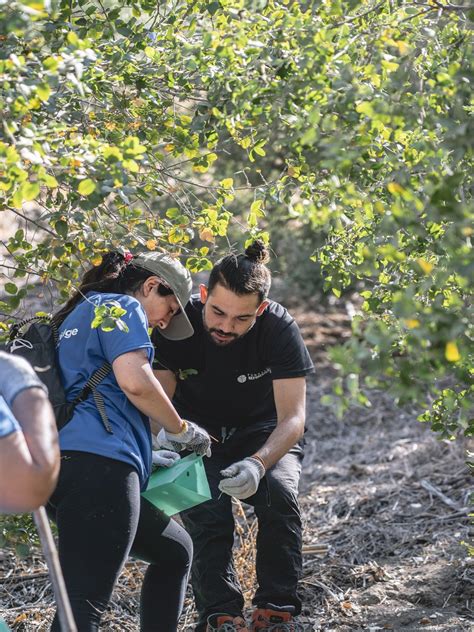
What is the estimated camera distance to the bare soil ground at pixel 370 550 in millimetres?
4309

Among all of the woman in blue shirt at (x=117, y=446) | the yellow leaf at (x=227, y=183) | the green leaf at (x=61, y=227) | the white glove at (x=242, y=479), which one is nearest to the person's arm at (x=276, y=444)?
the white glove at (x=242, y=479)

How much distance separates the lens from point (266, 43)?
3119mm

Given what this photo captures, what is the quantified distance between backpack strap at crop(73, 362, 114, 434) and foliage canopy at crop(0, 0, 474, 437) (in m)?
0.42

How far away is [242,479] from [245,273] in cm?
81

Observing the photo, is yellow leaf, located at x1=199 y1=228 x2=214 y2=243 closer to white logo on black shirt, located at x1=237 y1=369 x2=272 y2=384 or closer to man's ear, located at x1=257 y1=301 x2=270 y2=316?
man's ear, located at x1=257 y1=301 x2=270 y2=316

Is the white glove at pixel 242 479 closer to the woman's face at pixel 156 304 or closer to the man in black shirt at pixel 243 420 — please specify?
the man in black shirt at pixel 243 420

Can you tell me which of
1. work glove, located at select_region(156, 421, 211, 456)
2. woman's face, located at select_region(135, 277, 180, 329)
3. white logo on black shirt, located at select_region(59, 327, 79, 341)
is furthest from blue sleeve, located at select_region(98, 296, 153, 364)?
work glove, located at select_region(156, 421, 211, 456)

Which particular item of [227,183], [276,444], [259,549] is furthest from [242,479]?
[227,183]

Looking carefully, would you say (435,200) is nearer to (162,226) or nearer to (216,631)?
(162,226)

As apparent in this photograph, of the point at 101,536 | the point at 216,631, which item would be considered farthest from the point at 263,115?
the point at 216,631

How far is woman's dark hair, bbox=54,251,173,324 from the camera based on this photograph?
3.46m

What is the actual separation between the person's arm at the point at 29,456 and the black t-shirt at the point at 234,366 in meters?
1.88

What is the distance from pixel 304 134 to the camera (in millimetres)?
2734

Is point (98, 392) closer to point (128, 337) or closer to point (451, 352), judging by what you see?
point (128, 337)
